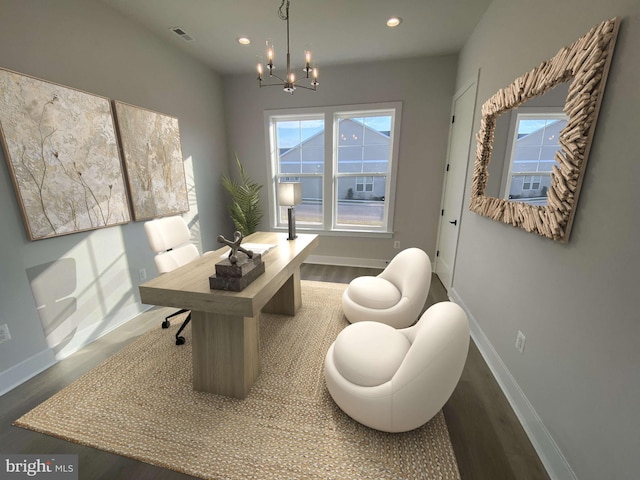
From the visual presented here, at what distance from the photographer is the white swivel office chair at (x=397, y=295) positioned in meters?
2.14

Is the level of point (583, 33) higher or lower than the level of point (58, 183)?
higher

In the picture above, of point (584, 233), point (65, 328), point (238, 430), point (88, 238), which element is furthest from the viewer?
point (88, 238)

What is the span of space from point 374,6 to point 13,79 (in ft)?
9.00

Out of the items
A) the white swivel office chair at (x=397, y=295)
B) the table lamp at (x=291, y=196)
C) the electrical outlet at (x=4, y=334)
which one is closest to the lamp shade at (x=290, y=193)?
the table lamp at (x=291, y=196)

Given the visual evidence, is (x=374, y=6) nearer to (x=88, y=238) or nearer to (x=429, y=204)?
(x=429, y=204)

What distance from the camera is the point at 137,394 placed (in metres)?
1.68

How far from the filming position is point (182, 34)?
275cm

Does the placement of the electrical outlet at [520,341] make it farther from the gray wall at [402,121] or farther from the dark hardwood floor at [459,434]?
the gray wall at [402,121]

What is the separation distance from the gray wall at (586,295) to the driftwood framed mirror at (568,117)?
36 millimetres

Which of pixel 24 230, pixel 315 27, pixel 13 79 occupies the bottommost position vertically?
pixel 24 230

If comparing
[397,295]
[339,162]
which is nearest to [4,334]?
[397,295]

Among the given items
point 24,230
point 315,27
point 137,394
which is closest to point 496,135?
point 315,27

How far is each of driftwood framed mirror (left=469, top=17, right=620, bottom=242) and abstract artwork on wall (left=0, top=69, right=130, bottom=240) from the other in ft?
10.6

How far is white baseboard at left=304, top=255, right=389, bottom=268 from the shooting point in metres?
4.09
